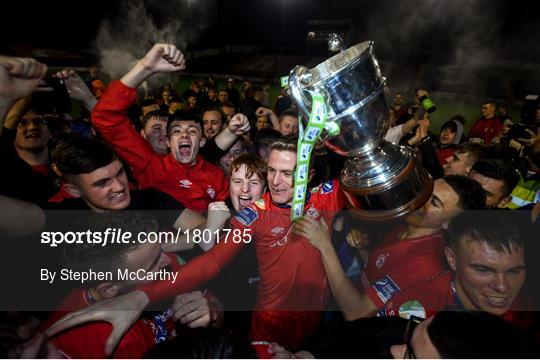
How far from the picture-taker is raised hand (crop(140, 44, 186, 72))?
1682mm

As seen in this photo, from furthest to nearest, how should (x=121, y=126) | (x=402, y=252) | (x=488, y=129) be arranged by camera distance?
(x=488, y=129), (x=121, y=126), (x=402, y=252)

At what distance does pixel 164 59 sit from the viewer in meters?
1.74

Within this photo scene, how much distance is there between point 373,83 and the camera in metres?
1.10

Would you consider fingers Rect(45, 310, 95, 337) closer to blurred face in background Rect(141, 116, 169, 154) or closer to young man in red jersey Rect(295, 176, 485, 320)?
young man in red jersey Rect(295, 176, 485, 320)

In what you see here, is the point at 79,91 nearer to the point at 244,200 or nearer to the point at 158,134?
the point at 158,134

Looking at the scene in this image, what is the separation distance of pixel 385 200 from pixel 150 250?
1164 millimetres

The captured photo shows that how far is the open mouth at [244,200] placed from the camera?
2.40 meters

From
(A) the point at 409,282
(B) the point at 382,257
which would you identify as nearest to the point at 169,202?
(B) the point at 382,257

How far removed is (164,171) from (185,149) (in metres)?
0.25

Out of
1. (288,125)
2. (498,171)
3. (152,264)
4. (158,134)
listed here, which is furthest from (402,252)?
(158,134)

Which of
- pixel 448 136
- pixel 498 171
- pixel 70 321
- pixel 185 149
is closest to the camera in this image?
pixel 70 321

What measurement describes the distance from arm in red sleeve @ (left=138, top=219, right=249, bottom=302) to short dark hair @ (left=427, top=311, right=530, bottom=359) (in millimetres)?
1112

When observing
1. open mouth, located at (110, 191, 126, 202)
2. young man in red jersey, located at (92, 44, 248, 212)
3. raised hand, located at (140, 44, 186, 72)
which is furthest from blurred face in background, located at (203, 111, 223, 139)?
raised hand, located at (140, 44, 186, 72)

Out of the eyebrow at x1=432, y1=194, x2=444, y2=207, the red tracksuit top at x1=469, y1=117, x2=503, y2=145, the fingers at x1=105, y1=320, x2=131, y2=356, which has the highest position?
the eyebrow at x1=432, y1=194, x2=444, y2=207
